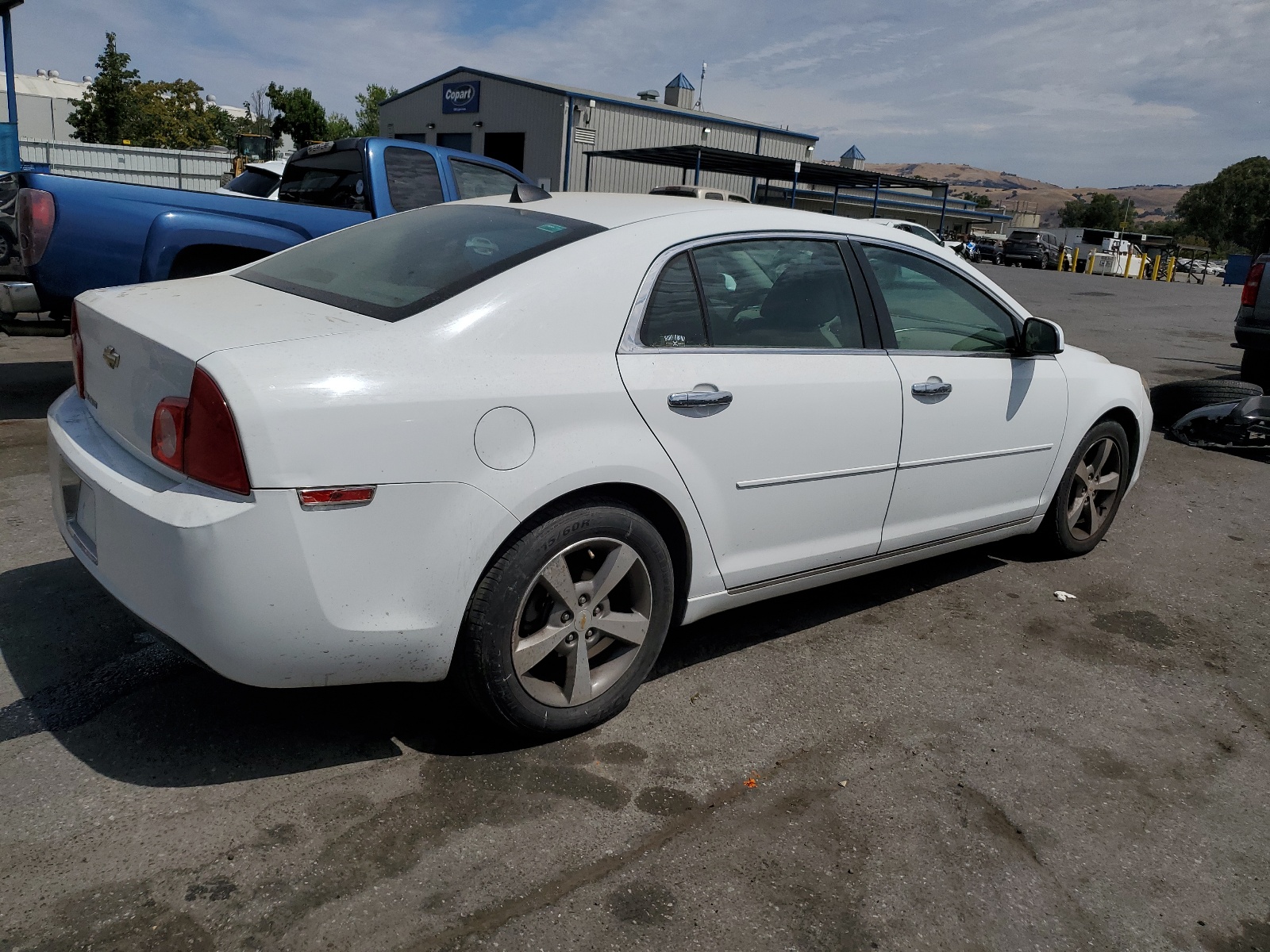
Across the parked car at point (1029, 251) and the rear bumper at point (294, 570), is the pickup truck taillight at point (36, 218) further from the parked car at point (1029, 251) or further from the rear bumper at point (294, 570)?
the parked car at point (1029, 251)

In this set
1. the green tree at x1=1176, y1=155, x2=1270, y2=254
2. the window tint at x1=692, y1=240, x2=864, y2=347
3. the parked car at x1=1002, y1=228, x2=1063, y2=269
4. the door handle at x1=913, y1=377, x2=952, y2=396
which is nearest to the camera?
the window tint at x1=692, y1=240, x2=864, y2=347

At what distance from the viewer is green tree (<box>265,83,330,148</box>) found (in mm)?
48625

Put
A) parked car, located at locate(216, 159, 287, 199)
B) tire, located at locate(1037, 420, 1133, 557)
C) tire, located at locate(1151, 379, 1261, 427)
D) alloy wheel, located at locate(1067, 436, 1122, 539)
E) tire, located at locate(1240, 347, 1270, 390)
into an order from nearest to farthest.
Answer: tire, located at locate(1037, 420, 1133, 557), alloy wheel, located at locate(1067, 436, 1122, 539), tire, located at locate(1151, 379, 1261, 427), parked car, located at locate(216, 159, 287, 199), tire, located at locate(1240, 347, 1270, 390)

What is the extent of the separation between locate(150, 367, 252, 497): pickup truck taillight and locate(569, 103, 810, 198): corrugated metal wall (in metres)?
30.2

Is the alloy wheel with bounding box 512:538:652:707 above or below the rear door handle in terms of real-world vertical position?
below

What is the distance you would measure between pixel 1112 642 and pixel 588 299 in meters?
2.68

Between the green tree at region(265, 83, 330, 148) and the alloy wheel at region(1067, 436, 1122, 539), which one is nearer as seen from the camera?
the alloy wheel at region(1067, 436, 1122, 539)

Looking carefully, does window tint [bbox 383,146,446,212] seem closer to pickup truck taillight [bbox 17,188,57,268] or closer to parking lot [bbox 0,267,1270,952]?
pickup truck taillight [bbox 17,188,57,268]

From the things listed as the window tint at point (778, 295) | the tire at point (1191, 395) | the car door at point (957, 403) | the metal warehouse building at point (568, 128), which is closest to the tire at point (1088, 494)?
the car door at point (957, 403)

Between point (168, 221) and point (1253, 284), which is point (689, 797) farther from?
point (1253, 284)

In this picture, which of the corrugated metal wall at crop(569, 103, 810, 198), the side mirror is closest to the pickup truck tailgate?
the side mirror

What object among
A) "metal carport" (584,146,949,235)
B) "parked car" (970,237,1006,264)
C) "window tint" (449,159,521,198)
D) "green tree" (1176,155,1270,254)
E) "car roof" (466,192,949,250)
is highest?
"green tree" (1176,155,1270,254)

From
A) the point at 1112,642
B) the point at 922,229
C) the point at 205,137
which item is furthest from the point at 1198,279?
the point at 1112,642

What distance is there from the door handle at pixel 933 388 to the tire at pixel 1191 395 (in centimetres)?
501
